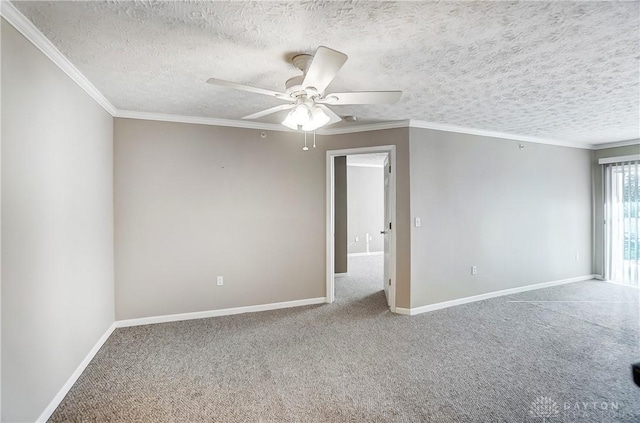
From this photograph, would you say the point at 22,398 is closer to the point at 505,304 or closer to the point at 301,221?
the point at 301,221

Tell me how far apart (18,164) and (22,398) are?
129 centimetres

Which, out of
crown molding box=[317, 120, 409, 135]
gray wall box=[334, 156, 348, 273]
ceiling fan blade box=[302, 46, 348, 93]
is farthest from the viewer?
gray wall box=[334, 156, 348, 273]

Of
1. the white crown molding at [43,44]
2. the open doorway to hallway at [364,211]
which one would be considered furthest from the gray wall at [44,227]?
the open doorway to hallway at [364,211]

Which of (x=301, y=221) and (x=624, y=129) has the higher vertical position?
(x=624, y=129)

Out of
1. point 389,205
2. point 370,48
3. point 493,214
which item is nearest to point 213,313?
point 389,205

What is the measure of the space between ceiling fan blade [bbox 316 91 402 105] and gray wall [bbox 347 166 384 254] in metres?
5.72

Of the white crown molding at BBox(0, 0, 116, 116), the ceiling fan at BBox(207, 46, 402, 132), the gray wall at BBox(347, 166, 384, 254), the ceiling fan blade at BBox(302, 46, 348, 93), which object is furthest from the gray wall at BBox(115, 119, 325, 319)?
the gray wall at BBox(347, 166, 384, 254)

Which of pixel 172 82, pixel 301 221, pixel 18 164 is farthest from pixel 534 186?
pixel 18 164

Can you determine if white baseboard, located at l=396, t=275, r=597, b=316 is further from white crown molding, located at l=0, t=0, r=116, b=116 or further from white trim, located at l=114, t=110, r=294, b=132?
white crown molding, located at l=0, t=0, r=116, b=116

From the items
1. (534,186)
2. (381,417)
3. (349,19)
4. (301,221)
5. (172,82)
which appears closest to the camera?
(349,19)

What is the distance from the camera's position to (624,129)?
13.4ft

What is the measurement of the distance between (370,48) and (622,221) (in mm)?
5679

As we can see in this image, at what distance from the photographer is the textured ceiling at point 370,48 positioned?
5.15 feet

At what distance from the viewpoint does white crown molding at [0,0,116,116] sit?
5.11ft
